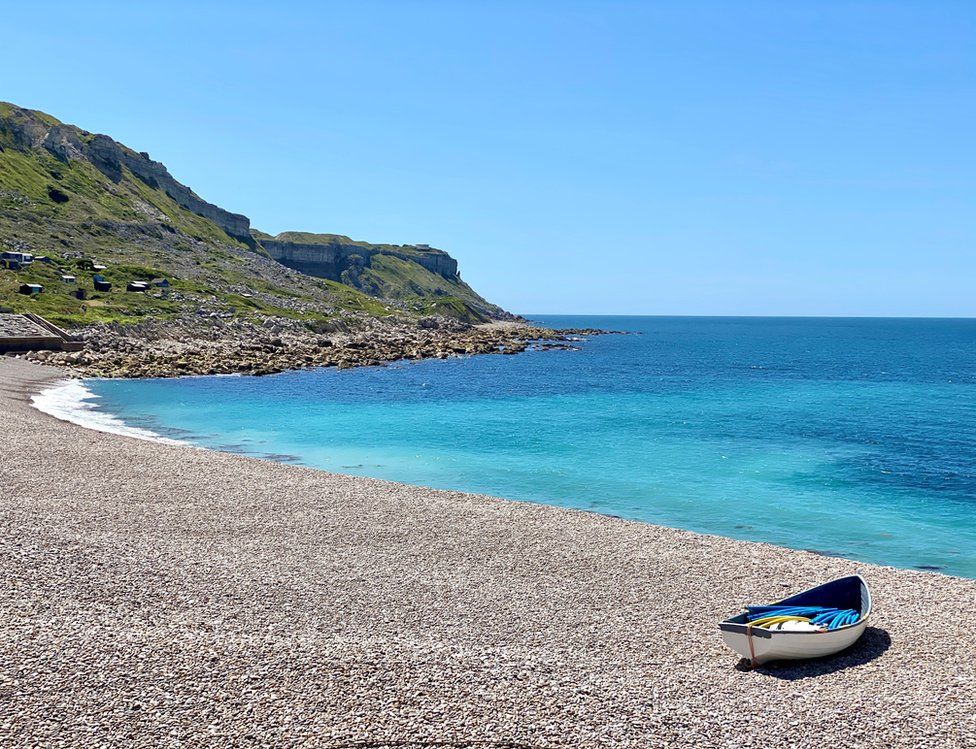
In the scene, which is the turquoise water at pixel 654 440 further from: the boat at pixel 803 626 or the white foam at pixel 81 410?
the boat at pixel 803 626

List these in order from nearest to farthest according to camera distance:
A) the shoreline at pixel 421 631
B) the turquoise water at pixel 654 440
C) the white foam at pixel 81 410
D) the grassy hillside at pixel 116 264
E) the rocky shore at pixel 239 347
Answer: the shoreline at pixel 421 631 → the turquoise water at pixel 654 440 → the white foam at pixel 81 410 → the rocky shore at pixel 239 347 → the grassy hillside at pixel 116 264

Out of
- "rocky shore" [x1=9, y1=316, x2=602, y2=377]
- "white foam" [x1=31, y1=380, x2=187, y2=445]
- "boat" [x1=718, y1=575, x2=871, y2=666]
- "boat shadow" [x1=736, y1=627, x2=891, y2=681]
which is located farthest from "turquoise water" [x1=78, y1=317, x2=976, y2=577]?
"boat shadow" [x1=736, y1=627, x2=891, y2=681]

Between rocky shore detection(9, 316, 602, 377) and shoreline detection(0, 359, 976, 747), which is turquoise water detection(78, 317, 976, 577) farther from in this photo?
shoreline detection(0, 359, 976, 747)

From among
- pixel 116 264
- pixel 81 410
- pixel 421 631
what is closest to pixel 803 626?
pixel 421 631

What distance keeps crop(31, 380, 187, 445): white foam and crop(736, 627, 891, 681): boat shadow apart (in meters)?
36.7

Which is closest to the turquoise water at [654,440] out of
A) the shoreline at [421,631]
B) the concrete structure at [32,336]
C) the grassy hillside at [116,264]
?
the shoreline at [421,631]

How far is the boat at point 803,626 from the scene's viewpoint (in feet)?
50.4

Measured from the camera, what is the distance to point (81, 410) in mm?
53156

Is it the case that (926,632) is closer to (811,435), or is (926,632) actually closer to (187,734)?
(187,734)

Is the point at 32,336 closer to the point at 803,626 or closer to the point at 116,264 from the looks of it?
the point at 116,264

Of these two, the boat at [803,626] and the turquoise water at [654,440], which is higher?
the boat at [803,626]

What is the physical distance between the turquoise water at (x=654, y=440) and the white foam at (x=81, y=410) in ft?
4.10

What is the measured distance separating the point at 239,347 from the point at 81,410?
5019cm

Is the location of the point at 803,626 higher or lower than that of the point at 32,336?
lower
